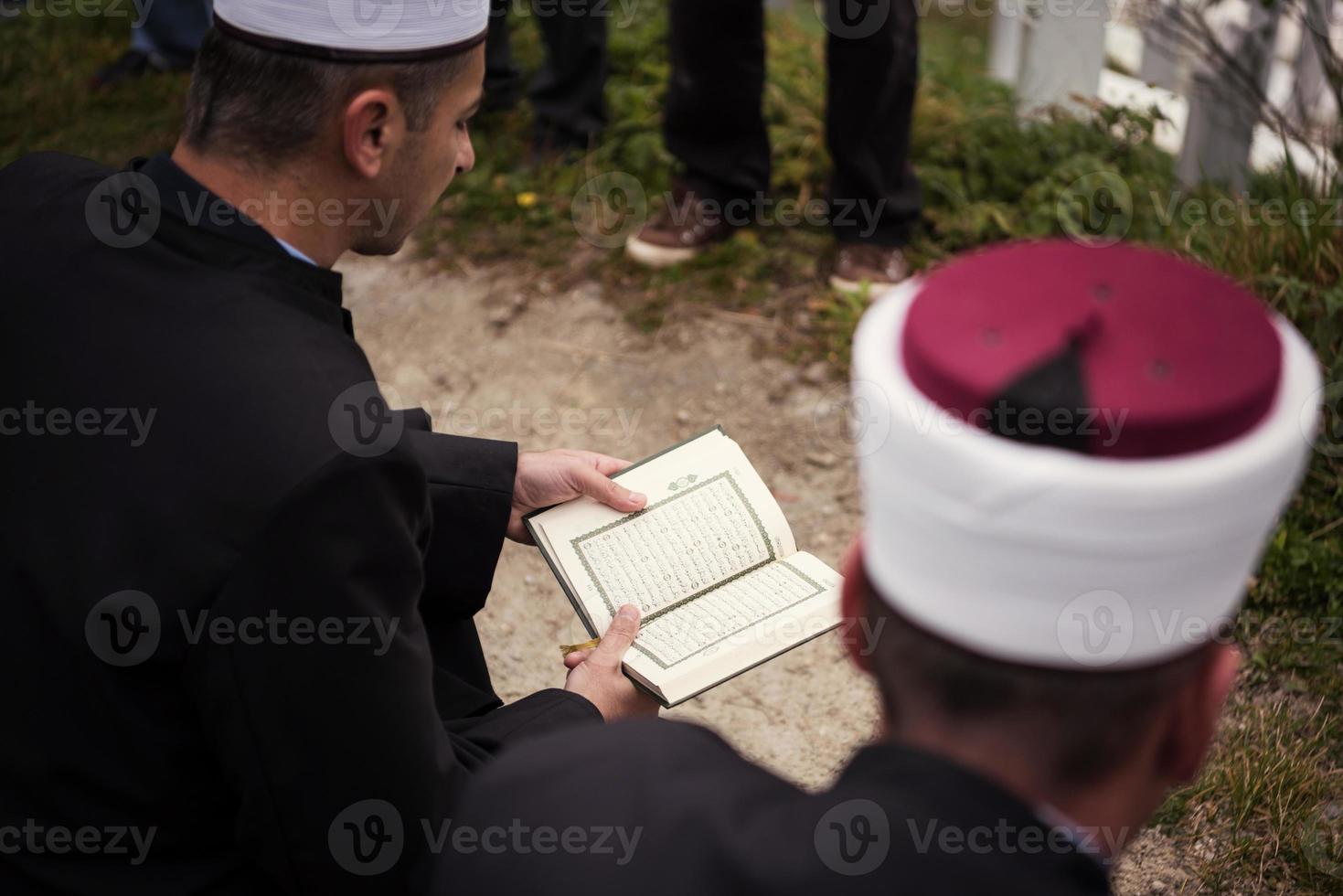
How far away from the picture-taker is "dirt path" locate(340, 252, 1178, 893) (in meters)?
3.18

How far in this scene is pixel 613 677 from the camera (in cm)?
212

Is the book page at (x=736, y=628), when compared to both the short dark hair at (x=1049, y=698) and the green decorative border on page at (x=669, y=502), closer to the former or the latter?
the green decorative border on page at (x=669, y=502)

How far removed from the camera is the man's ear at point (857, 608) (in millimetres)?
1262

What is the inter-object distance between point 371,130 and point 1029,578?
1117 mm

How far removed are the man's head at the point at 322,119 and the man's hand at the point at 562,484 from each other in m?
0.65

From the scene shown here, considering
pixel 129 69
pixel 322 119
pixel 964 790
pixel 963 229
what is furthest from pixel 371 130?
pixel 129 69

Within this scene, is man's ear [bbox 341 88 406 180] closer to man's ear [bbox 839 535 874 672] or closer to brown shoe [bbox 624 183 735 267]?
man's ear [bbox 839 535 874 672]

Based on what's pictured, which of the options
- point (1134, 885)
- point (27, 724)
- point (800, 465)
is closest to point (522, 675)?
point (800, 465)

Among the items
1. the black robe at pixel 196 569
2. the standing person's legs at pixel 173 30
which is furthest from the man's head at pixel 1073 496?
the standing person's legs at pixel 173 30

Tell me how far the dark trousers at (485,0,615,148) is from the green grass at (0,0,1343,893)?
0.12 meters

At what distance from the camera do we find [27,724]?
5.54 ft

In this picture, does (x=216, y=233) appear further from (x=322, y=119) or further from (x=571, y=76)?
(x=571, y=76)

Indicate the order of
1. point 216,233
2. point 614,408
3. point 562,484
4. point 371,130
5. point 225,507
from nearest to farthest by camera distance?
point 225,507 < point 216,233 < point 371,130 < point 562,484 < point 614,408

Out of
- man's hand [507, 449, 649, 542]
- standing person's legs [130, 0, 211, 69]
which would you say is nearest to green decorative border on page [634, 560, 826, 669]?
A: man's hand [507, 449, 649, 542]
